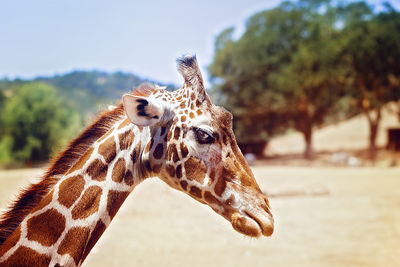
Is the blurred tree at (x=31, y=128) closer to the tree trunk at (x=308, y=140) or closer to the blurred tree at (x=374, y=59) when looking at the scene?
the tree trunk at (x=308, y=140)

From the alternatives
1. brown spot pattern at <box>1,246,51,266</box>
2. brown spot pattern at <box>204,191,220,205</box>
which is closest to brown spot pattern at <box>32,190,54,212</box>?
brown spot pattern at <box>1,246,51,266</box>

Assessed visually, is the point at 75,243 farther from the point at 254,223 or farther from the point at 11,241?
the point at 254,223

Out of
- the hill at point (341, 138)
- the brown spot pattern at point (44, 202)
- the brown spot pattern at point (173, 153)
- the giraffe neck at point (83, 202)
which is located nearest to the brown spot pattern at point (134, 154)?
the giraffe neck at point (83, 202)

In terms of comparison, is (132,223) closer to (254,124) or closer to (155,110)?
(155,110)

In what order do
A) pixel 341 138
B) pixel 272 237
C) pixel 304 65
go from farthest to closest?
pixel 341 138 < pixel 304 65 < pixel 272 237

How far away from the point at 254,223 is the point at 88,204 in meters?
1.19

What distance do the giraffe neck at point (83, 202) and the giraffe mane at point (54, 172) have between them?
7cm

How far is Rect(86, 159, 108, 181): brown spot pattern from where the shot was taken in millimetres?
2676

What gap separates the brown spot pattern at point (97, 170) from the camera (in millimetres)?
2676

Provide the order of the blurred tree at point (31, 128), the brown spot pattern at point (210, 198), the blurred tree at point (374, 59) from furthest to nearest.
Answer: the blurred tree at point (31, 128), the blurred tree at point (374, 59), the brown spot pattern at point (210, 198)

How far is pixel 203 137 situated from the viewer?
2672 millimetres

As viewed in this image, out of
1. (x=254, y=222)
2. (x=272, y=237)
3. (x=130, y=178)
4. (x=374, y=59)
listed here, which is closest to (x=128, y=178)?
(x=130, y=178)

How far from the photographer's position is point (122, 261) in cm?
730

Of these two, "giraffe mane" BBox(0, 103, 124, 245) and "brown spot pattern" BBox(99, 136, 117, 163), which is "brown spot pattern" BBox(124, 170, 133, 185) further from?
"giraffe mane" BBox(0, 103, 124, 245)
